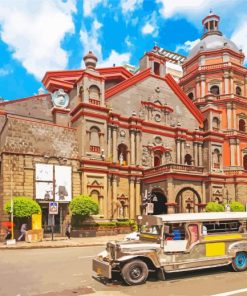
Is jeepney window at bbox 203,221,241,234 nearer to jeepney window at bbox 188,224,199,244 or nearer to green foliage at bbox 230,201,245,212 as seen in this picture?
jeepney window at bbox 188,224,199,244

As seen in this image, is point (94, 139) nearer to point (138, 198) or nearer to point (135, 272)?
point (138, 198)

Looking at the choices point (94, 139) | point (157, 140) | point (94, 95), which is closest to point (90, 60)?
point (94, 95)

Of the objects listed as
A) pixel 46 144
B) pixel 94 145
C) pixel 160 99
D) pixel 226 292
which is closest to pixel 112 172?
pixel 94 145

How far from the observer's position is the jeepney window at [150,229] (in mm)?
11589

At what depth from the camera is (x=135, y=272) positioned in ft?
34.9

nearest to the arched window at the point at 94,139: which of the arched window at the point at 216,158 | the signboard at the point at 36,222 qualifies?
the signboard at the point at 36,222

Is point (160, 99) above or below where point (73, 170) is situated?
above

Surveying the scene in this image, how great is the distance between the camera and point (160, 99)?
1569 inches

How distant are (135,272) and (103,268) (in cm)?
96

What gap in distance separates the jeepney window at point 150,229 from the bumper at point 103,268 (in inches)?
75.0

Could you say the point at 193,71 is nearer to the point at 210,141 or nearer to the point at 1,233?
the point at 210,141

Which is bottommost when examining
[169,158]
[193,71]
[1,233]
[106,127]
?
[1,233]

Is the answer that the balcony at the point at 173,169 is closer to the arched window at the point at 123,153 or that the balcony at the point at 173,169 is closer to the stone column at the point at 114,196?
the arched window at the point at 123,153

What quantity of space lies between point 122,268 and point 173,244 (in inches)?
74.0
